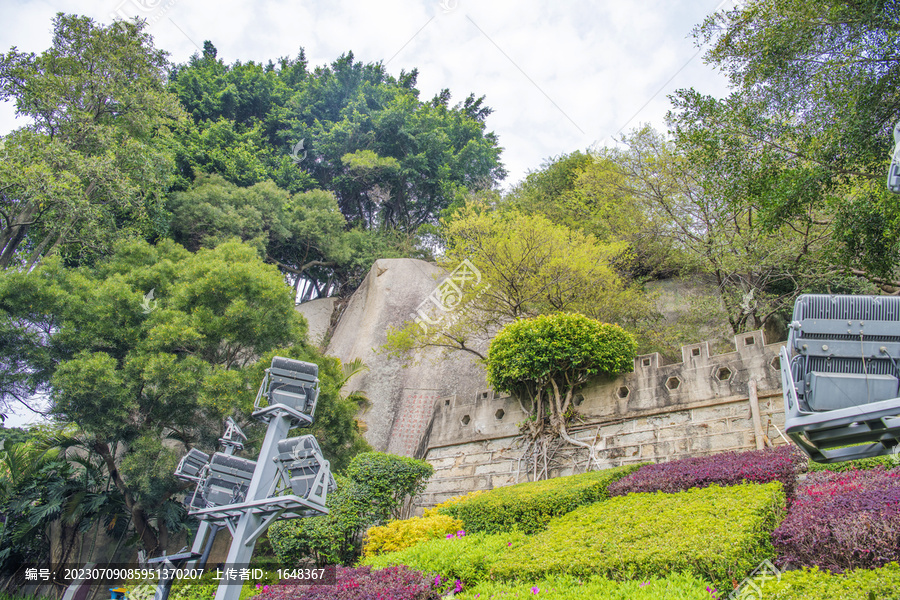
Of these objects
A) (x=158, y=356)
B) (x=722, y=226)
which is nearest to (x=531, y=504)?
(x=158, y=356)

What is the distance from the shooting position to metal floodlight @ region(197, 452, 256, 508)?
5.89 metres

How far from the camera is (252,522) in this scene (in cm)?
508

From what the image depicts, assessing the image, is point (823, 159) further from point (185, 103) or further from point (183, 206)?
point (185, 103)

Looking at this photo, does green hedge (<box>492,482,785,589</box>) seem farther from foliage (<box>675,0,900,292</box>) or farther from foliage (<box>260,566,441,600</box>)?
foliage (<box>675,0,900,292</box>)

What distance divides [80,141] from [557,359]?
44.8 ft

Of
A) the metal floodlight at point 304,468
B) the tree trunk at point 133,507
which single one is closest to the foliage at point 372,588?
the metal floodlight at point 304,468

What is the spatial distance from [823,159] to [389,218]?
20.9 metres

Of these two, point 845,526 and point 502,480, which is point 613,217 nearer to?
point 502,480

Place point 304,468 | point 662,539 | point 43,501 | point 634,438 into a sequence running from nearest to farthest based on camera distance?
point 304,468 → point 662,539 → point 634,438 → point 43,501

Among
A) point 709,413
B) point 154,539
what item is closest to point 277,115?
point 154,539

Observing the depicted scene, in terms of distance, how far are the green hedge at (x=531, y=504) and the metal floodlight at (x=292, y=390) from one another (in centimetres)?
392

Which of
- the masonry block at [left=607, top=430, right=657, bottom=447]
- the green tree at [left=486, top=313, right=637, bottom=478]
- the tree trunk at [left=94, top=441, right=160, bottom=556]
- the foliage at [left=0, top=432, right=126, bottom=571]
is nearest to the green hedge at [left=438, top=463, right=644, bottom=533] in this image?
the masonry block at [left=607, top=430, right=657, bottom=447]

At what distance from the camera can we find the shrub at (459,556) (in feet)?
21.5

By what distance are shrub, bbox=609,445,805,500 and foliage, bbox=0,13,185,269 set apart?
13623 millimetres
